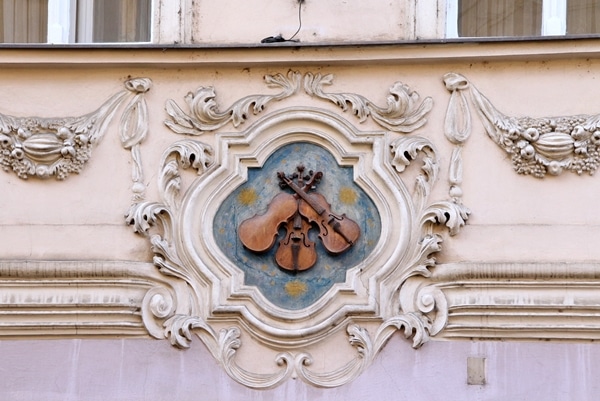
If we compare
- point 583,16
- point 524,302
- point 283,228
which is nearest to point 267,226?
A: point 283,228

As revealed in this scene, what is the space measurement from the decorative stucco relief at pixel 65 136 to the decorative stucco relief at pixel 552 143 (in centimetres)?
190

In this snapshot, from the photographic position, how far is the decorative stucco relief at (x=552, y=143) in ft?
33.4

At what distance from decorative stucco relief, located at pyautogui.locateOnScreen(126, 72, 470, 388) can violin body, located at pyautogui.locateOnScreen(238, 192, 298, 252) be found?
0.03 m

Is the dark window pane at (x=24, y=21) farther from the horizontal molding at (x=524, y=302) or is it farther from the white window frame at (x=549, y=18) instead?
the horizontal molding at (x=524, y=302)

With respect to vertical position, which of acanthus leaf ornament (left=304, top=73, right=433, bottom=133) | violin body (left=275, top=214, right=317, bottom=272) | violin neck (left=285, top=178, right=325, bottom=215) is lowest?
violin body (left=275, top=214, right=317, bottom=272)

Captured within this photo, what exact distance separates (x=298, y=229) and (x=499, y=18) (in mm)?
1625

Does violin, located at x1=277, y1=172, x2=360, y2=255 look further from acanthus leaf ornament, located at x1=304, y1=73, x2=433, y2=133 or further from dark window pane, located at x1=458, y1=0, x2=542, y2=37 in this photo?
dark window pane, located at x1=458, y1=0, x2=542, y2=37

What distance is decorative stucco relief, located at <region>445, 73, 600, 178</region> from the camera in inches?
400

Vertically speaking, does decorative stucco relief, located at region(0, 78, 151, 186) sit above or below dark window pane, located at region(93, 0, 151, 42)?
below

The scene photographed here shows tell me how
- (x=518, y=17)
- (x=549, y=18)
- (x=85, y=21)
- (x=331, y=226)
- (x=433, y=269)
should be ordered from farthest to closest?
(x=85, y=21)
(x=518, y=17)
(x=549, y=18)
(x=331, y=226)
(x=433, y=269)

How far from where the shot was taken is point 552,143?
10.2m

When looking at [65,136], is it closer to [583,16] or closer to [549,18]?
[549,18]

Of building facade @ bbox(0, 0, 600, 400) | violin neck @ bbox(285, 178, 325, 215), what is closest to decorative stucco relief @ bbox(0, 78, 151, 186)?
building facade @ bbox(0, 0, 600, 400)

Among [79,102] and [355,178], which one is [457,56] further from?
[79,102]
